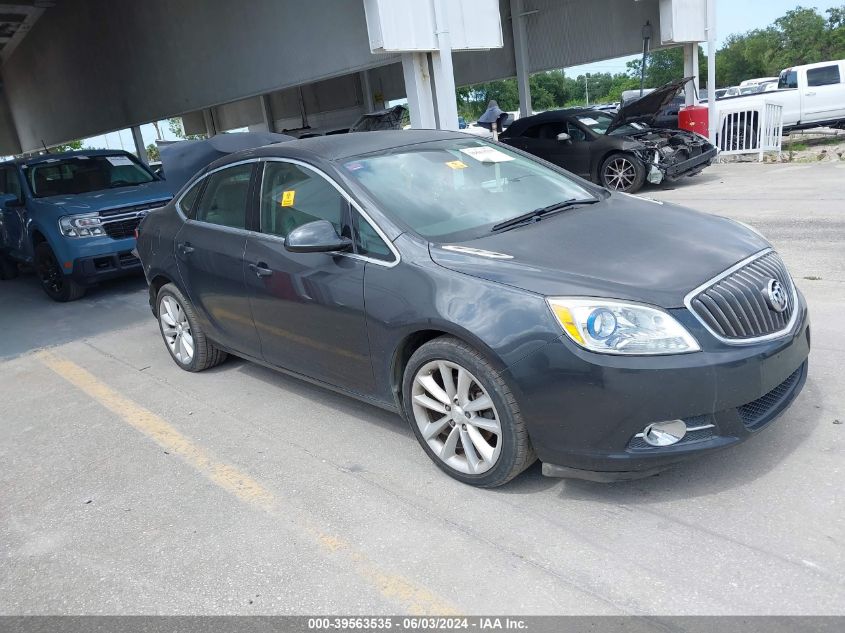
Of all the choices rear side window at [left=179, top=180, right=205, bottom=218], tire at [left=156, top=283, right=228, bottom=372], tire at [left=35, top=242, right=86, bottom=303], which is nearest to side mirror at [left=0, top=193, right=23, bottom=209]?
tire at [left=35, top=242, right=86, bottom=303]

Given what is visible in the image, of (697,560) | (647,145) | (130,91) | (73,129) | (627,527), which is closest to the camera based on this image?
(697,560)

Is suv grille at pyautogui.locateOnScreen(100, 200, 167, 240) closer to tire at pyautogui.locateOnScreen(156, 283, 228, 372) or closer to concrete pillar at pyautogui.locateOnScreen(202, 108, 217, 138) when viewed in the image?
tire at pyautogui.locateOnScreen(156, 283, 228, 372)

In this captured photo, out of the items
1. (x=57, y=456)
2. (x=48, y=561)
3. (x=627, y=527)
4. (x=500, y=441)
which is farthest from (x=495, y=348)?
(x=57, y=456)

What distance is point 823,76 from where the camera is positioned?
18359mm

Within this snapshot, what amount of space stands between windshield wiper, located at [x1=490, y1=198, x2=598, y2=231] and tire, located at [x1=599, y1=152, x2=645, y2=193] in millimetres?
8531

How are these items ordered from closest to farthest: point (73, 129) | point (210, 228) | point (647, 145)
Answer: point (210, 228)
point (647, 145)
point (73, 129)

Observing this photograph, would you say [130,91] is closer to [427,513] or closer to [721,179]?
[721,179]

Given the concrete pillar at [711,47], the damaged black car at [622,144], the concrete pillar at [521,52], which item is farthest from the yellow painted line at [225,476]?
the concrete pillar at [521,52]

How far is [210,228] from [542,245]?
2.49 m

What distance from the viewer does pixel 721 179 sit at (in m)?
13.1

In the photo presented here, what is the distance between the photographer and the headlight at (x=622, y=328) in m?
2.87

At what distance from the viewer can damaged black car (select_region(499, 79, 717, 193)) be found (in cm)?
1227

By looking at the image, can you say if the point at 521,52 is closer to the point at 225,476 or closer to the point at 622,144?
the point at 622,144

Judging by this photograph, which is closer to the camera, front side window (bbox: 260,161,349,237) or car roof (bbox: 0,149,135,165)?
front side window (bbox: 260,161,349,237)
